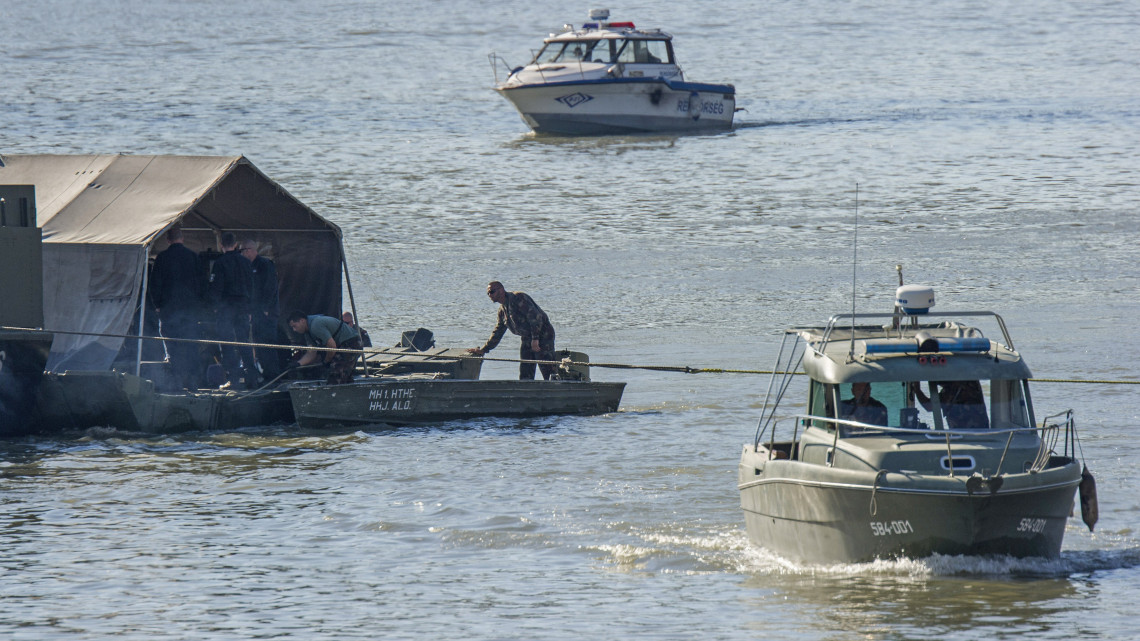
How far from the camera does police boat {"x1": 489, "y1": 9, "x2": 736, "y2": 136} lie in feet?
138

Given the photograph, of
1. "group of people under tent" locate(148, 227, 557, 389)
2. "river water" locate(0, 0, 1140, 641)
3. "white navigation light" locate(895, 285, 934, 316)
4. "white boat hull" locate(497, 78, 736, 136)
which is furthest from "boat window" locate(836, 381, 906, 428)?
"white boat hull" locate(497, 78, 736, 136)

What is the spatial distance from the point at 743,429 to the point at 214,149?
29131mm

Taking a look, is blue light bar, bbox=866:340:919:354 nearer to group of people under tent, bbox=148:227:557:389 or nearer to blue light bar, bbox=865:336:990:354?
blue light bar, bbox=865:336:990:354

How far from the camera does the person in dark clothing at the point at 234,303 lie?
17.5 m

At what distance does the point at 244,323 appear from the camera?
1780 centimetres

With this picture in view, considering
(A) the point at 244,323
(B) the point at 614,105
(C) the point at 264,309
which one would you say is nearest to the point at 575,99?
(B) the point at 614,105

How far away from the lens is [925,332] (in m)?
11.0

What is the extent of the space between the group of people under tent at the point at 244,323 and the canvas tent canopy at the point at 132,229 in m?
0.53

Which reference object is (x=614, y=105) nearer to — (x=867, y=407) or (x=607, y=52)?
(x=607, y=52)

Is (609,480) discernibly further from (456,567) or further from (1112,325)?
(1112,325)

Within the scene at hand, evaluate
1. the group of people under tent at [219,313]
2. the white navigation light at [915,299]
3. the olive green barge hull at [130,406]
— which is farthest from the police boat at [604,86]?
the white navigation light at [915,299]

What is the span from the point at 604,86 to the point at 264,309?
2570 cm

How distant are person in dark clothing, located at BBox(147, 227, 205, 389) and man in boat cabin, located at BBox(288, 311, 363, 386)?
1.14m

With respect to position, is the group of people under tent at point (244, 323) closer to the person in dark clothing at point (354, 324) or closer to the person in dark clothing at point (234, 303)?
the person in dark clothing at point (234, 303)
